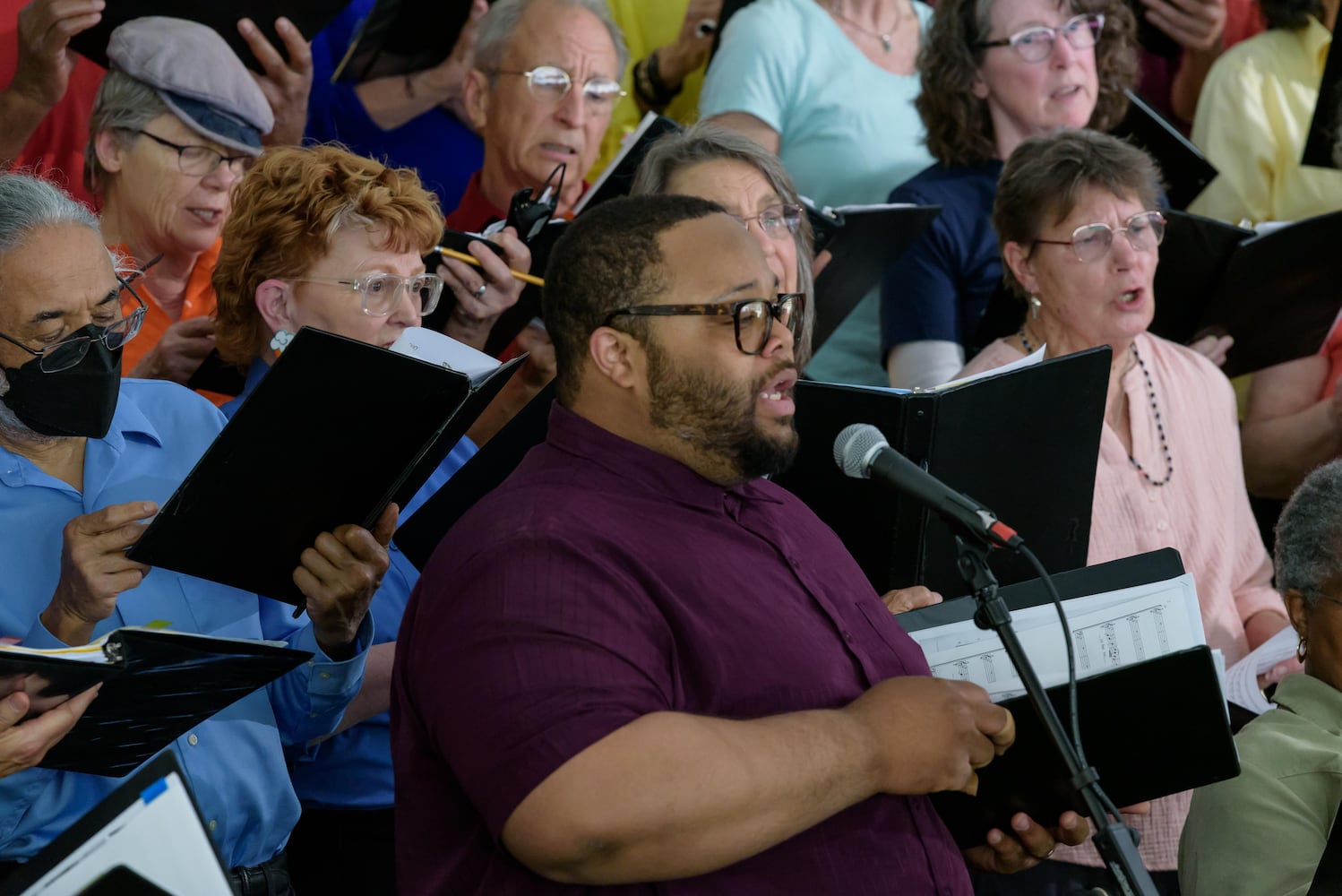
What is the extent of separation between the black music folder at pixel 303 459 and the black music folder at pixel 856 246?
1274mm

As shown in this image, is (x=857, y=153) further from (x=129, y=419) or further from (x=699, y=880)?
(x=699, y=880)

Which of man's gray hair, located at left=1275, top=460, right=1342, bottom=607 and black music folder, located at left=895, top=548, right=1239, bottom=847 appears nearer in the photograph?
black music folder, located at left=895, top=548, right=1239, bottom=847

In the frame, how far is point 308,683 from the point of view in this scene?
268 cm

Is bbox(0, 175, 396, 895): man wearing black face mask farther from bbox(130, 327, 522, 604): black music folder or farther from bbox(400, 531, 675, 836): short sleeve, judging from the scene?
bbox(400, 531, 675, 836): short sleeve

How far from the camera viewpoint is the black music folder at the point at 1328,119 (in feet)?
14.4

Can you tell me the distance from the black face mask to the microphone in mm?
1154

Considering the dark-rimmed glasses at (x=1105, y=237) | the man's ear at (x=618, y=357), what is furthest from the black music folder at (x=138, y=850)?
the dark-rimmed glasses at (x=1105, y=237)

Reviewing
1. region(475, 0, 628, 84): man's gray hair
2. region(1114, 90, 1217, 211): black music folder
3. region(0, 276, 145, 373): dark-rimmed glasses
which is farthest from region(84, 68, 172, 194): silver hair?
region(1114, 90, 1217, 211): black music folder

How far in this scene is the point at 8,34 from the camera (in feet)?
12.1

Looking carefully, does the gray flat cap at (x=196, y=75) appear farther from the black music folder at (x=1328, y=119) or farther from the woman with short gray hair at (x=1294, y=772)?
the black music folder at (x=1328, y=119)

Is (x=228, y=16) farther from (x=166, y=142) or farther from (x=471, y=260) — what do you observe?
(x=471, y=260)

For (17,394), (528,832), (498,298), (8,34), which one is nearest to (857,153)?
(498,298)

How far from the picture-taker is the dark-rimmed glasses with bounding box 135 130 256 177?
3.65 m

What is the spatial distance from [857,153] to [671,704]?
2742 millimetres
